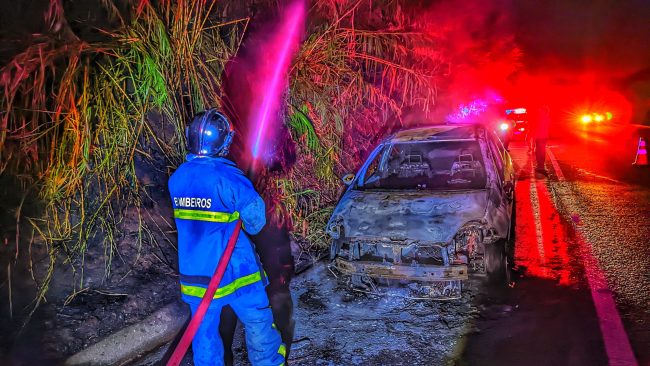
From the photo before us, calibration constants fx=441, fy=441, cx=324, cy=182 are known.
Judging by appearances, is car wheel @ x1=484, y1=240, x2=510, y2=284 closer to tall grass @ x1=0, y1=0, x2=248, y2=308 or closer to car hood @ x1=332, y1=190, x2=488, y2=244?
car hood @ x1=332, y1=190, x2=488, y2=244

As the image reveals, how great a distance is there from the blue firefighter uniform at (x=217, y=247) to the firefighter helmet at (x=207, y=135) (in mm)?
55

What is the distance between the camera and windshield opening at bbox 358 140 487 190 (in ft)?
17.2

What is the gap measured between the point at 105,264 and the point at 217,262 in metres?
2.44

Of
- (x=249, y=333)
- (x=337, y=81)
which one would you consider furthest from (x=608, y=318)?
(x=337, y=81)

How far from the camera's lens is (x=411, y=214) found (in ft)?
14.1

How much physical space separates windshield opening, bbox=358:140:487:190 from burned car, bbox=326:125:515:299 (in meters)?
0.05

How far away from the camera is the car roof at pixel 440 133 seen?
547cm

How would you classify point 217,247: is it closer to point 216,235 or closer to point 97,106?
point 216,235

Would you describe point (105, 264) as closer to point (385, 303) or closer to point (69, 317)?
point (69, 317)

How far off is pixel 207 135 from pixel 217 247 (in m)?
0.67

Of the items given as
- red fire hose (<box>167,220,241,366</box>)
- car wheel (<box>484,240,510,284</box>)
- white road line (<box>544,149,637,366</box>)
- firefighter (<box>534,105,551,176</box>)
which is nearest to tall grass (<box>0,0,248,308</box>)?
red fire hose (<box>167,220,241,366</box>)

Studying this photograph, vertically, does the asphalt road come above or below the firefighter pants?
below

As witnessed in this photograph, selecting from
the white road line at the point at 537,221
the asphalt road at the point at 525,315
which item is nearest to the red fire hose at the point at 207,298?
the asphalt road at the point at 525,315

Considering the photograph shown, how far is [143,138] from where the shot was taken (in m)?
4.52
